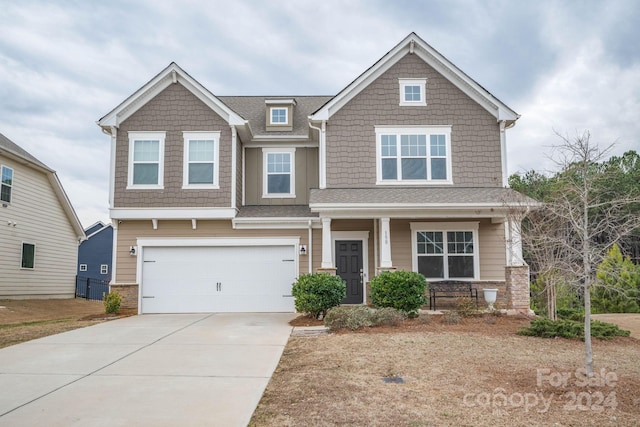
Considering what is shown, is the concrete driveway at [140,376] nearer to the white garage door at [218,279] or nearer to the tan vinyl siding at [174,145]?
the white garage door at [218,279]

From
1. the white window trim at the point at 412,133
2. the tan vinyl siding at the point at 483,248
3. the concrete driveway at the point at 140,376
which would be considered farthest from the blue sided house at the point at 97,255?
the tan vinyl siding at the point at 483,248

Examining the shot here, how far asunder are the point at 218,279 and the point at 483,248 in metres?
8.14

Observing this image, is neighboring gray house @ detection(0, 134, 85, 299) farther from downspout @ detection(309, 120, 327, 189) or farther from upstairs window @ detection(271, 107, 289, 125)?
downspout @ detection(309, 120, 327, 189)

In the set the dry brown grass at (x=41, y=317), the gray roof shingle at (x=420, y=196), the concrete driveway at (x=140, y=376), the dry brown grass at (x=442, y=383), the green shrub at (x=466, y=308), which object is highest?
the gray roof shingle at (x=420, y=196)

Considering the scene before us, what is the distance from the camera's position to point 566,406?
517cm

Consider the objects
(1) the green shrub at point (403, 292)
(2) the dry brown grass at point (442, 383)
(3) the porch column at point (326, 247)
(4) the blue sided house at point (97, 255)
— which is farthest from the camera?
(4) the blue sided house at point (97, 255)

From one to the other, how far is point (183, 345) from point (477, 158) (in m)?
10.0

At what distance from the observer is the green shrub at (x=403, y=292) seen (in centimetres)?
1170

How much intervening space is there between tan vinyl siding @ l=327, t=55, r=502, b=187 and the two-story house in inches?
1.2

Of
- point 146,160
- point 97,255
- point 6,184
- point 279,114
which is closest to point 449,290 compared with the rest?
point 279,114

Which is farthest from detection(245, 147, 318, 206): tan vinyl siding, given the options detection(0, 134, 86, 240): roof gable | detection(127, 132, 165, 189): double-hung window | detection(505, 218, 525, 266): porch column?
detection(0, 134, 86, 240): roof gable

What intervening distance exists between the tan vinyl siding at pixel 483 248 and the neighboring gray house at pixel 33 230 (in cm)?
1412

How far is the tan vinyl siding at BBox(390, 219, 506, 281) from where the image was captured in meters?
14.4

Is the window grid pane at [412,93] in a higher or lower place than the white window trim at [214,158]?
higher
